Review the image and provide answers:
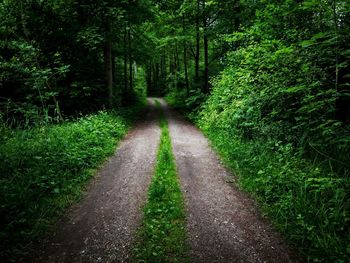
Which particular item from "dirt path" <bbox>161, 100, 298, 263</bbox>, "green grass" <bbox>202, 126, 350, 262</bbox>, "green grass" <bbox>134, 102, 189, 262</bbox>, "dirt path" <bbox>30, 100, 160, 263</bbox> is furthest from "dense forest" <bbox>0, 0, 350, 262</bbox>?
"green grass" <bbox>134, 102, 189, 262</bbox>

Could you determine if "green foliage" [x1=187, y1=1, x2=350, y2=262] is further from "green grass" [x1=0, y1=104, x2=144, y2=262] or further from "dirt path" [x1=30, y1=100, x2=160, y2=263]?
"green grass" [x1=0, y1=104, x2=144, y2=262]

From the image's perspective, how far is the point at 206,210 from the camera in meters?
5.40

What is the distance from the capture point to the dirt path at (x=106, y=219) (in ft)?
13.5

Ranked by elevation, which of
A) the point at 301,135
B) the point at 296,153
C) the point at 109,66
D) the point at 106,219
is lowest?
the point at 106,219

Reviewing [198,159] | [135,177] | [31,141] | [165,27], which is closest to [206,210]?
[135,177]

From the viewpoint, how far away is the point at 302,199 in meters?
Result: 4.81

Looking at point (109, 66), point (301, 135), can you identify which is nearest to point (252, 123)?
point (301, 135)

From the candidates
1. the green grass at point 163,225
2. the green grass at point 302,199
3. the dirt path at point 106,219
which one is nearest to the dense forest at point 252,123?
the green grass at point 302,199

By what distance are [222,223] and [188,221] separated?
683mm

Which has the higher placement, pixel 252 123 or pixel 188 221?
pixel 252 123

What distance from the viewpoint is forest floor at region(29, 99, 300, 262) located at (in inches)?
160

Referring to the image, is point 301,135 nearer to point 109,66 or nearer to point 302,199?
point 302,199

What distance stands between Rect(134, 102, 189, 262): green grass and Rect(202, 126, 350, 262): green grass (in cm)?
185

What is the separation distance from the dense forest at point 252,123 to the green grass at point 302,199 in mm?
22
